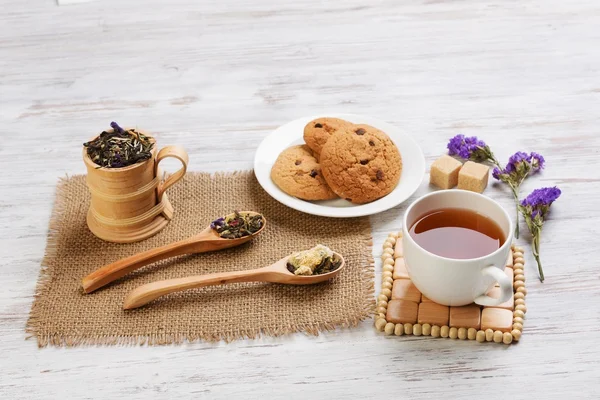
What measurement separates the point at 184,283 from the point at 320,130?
0.47m

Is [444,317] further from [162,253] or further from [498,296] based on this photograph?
[162,253]

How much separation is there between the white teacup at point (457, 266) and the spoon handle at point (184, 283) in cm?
28

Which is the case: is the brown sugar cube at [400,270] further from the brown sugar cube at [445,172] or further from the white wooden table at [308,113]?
the brown sugar cube at [445,172]

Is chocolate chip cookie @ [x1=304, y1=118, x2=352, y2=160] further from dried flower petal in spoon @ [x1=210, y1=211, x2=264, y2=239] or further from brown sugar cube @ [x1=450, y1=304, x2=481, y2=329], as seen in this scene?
brown sugar cube @ [x1=450, y1=304, x2=481, y2=329]

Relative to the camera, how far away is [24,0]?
8.27 ft

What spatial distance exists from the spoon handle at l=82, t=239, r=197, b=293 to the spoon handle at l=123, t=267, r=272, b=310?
60mm

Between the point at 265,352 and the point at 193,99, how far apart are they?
893 mm

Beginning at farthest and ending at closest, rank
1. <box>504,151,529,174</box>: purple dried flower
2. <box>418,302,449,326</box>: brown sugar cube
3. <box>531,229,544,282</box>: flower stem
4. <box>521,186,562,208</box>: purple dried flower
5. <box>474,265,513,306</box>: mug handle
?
<box>504,151,529,174</box>: purple dried flower
<box>521,186,562,208</box>: purple dried flower
<box>531,229,544,282</box>: flower stem
<box>418,302,449,326</box>: brown sugar cube
<box>474,265,513,306</box>: mug handle

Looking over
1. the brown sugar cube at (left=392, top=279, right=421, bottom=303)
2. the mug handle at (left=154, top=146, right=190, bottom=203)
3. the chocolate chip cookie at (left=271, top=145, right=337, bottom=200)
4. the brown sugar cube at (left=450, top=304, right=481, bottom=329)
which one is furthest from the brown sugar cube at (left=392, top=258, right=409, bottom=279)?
the mug handle at (left=154, top=146, right=190, bottom=203)

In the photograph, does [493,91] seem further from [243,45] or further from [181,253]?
[181,253]

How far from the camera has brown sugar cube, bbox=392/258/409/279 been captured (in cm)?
142

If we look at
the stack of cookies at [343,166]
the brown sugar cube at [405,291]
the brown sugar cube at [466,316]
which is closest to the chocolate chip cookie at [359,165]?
the stack of cookies at [343,166]

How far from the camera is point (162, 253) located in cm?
147

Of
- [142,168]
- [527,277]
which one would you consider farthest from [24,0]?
[527,277]
